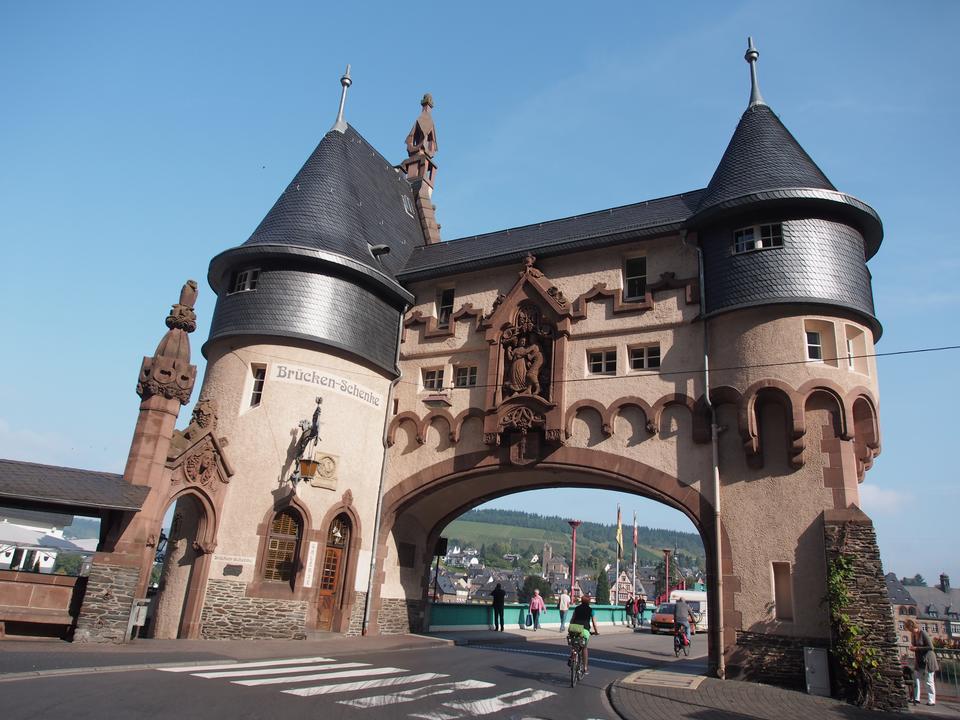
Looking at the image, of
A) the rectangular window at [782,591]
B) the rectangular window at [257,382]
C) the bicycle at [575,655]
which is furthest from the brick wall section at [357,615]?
the rectangular window at [782,591]

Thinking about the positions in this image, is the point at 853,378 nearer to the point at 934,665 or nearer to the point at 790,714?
the point at 934,665

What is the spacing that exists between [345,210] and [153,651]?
15.6 meters

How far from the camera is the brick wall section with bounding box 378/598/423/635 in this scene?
2311cm

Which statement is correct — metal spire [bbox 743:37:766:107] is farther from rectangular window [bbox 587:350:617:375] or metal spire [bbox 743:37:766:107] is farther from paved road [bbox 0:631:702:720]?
paved road [bbox 0:631:702:720]

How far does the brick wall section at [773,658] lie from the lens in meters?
15.9

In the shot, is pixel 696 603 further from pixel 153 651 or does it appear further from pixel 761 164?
pixel 153 651

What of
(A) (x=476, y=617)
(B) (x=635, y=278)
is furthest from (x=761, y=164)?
(A) (x=476, y=617)

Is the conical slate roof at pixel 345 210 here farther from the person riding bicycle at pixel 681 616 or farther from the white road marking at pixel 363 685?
the person riding bicycle at pixel 681 616

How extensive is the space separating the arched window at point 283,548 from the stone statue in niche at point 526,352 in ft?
24.7

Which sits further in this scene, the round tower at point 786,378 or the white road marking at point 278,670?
the round tower at point 786,378

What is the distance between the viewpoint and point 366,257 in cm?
2445

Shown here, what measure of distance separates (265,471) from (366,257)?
26.7ft

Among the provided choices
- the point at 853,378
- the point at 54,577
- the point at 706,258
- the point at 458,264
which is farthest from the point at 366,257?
the point at 853,378

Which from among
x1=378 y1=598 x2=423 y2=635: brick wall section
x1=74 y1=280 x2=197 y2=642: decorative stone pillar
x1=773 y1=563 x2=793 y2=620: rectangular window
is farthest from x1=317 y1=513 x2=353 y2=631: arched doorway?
x1=773 y1=563 x2=793 y2=620: rectangular window
